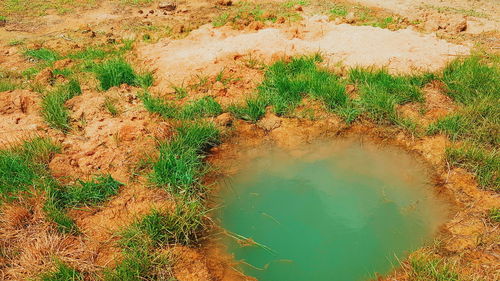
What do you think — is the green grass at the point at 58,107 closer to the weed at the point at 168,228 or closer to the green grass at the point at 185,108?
the green grass at the point at 185,108

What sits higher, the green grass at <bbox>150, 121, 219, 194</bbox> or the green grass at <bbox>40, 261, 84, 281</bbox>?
the green grass at <bbox>150, 121, 219, 194</bbox>

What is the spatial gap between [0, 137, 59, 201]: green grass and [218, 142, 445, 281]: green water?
1554 mm

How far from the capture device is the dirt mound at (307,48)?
15.2ft

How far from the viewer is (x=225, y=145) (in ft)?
12.1

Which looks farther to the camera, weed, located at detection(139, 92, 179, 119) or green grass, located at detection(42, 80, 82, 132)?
weed, located at detection(139, 92, 179, 119)

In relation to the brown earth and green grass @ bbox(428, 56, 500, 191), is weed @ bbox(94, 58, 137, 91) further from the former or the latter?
green grass @ bbox(428, 56, 500, 191)

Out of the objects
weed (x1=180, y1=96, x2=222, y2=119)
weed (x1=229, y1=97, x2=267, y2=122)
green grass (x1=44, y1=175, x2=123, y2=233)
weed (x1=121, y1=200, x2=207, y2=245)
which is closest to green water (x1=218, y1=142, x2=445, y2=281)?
weed (x1=121, y1=200, x2=207, y2=245)

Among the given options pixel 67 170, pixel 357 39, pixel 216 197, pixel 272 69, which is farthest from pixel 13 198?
pixel 357 39

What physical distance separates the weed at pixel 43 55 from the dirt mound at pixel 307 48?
1.19m

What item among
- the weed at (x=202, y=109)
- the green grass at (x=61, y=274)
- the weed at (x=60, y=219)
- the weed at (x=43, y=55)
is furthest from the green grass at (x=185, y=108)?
the weed at (x=43, y=55)

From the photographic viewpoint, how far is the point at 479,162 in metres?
3.13

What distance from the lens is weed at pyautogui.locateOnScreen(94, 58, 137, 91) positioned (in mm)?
4371

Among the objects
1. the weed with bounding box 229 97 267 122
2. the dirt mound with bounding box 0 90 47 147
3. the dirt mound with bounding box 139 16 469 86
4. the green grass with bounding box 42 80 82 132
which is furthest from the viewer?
the dirt mound with bounding box 139 16 469 86

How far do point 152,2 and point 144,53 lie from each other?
128 inches
